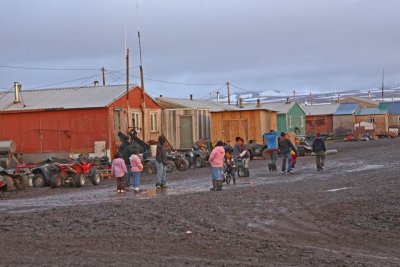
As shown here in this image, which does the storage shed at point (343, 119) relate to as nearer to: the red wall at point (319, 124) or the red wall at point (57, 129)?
the red wall at point (319, 124)

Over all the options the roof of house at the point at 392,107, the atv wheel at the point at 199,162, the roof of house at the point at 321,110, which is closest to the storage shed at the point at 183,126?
the atv wheel at the point at 199,162

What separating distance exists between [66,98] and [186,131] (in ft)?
27.9

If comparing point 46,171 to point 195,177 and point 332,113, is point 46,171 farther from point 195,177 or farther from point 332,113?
point 332,113

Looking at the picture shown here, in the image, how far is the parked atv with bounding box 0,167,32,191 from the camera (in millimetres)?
24531

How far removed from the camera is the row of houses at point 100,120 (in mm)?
35969

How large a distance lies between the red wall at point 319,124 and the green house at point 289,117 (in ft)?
55.4

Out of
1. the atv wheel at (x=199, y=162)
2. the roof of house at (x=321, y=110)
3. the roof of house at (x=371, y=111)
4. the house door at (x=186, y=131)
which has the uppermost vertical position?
the roof of house at (x=321, y=110)

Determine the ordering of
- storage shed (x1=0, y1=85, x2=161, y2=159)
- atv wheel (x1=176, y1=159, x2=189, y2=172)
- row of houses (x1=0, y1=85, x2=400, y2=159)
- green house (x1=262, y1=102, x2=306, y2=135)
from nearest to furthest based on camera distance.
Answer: atv wheel (x1=176, y1=159, x2=189, y2=172)
storage shed (x1=0, y1=85, x2=161, y2=159)
row of houses (x1=0, y1=85, x2=400, y2=159)
green house (x1=262, y1=102, x2=306, y2=135)

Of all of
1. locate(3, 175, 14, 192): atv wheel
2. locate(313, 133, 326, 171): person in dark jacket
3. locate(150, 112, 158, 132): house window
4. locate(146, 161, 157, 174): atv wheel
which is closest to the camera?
locate(3, 175, 14, 192): atv wheel

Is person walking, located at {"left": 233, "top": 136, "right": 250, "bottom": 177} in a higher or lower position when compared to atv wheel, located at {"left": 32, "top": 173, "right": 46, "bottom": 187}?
higher

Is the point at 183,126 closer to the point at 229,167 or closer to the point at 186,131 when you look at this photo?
the point at 186,131

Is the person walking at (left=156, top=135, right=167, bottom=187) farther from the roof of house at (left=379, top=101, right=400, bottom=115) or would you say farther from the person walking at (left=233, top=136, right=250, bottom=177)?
the roof of house at (left=379, top=101, right=400, bottom=115)

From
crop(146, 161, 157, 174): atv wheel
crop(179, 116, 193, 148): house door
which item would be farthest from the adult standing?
crop(179, 116, 193, 148): house door

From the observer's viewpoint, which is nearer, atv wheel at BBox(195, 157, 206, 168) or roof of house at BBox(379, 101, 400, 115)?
atv wheel at BBox(195, 157, 206, 168)
